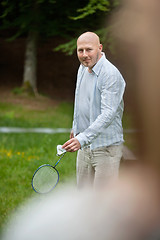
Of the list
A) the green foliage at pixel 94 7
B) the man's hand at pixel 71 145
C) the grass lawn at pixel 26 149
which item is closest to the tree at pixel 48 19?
the grass lawn at pixel 26 149

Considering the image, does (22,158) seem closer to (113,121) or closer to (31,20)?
(113,121)

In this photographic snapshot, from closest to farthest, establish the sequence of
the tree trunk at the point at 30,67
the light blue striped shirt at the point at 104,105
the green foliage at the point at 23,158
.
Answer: the light blue striped shirt at the point at 104,105, the green foliage at the point at 23,158, the tree trunk at the point at 30,67

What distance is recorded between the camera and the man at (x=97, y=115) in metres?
2.57

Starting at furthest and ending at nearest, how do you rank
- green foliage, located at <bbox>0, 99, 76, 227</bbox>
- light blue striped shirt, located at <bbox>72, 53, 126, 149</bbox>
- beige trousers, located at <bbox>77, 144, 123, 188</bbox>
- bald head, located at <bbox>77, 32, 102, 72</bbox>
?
green foliage, located at <bbox>0, 99, 76, 227</bbox> < beige trousers, located at <bbox>77, 144, 123, 188</bbox> < light blue striped shirt, located at <bbox>72, 53, 126, 149</bbox> < bald head, located at <bbox>77, 32, 102, 72</bbox>

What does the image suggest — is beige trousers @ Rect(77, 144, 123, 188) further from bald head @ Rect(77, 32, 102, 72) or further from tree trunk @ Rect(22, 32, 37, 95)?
tree trunk @ Rect(22, 32, 37, 95)

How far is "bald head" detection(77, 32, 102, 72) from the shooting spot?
98.0 inches

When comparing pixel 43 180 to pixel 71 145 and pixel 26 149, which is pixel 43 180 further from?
pixel 26 149

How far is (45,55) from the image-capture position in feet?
68.4

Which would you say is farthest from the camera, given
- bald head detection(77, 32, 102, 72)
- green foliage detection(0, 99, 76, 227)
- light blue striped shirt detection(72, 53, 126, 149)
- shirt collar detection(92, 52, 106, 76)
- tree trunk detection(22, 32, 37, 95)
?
tree trunk detection(22, 32, 37, 95)

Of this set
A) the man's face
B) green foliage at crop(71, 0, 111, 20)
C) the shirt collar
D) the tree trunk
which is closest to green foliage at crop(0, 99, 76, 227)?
the shirt collar

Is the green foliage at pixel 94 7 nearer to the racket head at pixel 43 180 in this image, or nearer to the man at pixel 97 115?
the man at pixel 97 115

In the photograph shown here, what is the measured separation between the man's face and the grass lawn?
143 cm

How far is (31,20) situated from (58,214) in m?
13.7

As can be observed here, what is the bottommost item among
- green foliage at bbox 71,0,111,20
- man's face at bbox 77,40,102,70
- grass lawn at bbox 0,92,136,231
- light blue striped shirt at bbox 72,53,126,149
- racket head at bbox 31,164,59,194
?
grass lawn at bbox 0,92,136,231
